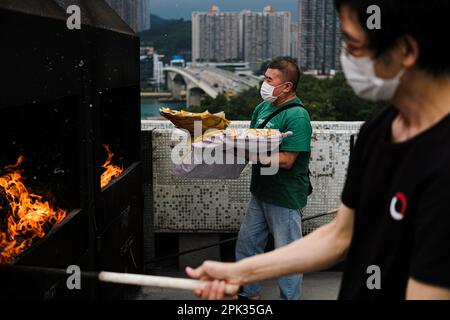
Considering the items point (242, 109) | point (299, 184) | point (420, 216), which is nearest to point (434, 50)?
point (420, 216)

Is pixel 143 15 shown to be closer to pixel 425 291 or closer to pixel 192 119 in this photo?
pixel 192 119

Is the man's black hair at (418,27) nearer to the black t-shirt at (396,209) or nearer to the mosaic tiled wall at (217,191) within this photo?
the black t-shirt at (396,209)

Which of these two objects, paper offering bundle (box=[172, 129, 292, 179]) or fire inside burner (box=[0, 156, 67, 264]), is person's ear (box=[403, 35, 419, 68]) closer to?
fire inside burner (box=[0, 156, 67, 264])

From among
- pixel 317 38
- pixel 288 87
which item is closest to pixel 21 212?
pixel 288 87

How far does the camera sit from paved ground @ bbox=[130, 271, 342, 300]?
16.7 feet

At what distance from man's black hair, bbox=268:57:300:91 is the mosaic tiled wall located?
0.95 meters

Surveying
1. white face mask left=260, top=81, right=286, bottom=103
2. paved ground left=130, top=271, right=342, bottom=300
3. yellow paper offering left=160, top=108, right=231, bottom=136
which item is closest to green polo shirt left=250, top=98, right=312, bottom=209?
white face mask left=260, top=81, right=286, bottom=103

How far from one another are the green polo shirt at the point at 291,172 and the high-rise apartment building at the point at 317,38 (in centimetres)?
5633

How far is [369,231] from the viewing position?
5.57 ft

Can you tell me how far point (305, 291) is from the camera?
522 centimetres

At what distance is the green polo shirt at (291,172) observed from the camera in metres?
4.31

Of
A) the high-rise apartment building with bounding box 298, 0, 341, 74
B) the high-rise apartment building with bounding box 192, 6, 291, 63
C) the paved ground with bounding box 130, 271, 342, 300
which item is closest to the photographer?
the paved ground with bounding box 130, 271, 342, 300

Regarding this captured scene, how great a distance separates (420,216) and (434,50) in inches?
15.6

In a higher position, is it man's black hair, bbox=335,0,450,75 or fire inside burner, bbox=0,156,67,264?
man's black hair, bbox=335,0,450,75
